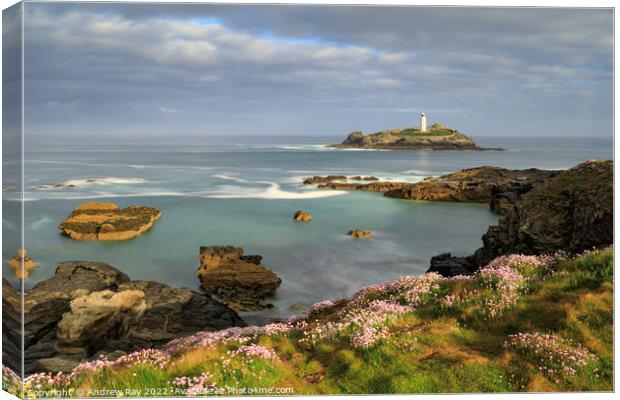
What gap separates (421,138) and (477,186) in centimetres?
381

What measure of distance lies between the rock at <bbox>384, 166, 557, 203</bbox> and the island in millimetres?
1216

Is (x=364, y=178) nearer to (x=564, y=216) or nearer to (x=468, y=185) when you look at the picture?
(x=468, y=185)

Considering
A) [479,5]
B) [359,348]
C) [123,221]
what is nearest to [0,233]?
[123,221]

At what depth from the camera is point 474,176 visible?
18.9m

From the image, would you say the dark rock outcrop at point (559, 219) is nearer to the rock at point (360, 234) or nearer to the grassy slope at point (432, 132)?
the rock at point (360, 234)

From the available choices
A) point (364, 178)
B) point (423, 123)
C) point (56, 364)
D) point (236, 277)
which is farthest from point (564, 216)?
point (56, 364)

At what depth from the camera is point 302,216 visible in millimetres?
19109

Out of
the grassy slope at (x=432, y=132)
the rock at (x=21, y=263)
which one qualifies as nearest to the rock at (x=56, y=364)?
the rock at (x=21, y=263)

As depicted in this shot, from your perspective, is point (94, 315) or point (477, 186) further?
point (477, 186)

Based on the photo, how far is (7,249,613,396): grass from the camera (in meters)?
11.4

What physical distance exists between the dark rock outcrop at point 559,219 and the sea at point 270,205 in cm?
61

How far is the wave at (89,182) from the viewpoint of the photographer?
16.1 meters

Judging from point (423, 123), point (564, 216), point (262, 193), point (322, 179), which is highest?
point (423, 123)

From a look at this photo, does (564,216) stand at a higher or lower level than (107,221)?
higher
